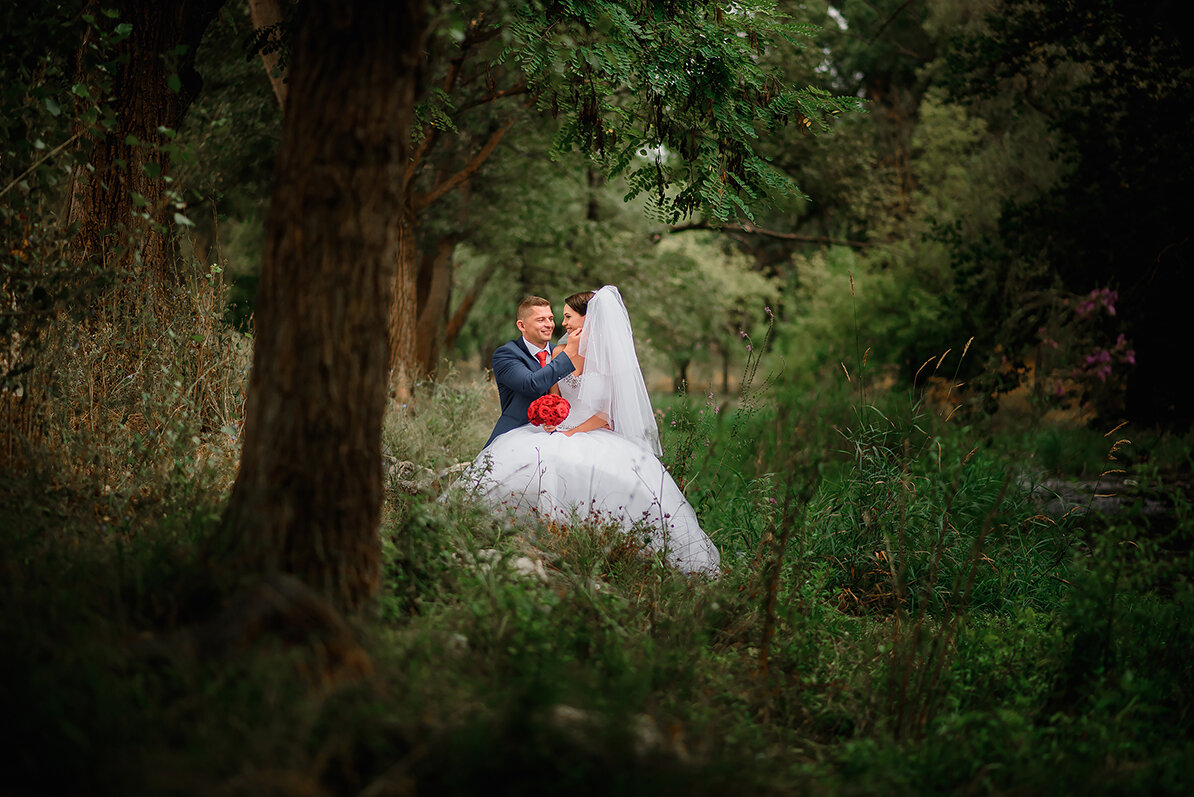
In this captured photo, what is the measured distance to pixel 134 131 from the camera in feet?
17.5

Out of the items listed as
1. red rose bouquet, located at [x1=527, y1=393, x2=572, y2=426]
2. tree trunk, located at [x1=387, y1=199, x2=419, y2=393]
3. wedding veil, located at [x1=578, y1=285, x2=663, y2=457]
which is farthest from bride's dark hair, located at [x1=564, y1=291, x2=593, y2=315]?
tree trunk, located at [x1=387, y1=199, x2=419, y2=393]

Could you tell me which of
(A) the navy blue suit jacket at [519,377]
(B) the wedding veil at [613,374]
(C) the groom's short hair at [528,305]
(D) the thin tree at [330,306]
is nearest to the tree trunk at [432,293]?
(C) the groom's short hair at [528,305]

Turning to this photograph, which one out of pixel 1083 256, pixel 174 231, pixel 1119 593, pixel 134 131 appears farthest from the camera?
pixel 1083 256

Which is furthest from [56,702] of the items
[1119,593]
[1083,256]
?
[1083,256]

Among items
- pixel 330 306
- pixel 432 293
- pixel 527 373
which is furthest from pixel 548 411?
pixel 432 293

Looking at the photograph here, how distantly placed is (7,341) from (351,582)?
8.53 ft

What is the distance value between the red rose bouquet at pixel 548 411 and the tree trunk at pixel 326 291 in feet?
9.12

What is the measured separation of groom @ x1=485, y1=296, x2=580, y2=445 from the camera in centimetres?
579

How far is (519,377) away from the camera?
585cm

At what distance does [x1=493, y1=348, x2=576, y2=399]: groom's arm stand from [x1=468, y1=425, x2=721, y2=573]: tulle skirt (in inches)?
18.0

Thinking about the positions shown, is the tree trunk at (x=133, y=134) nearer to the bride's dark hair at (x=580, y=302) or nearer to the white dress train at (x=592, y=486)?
the white dress train at (x=592, y=486)

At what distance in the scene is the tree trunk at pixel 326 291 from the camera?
2.71 m

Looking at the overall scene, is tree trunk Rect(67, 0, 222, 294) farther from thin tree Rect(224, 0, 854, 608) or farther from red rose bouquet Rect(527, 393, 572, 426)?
thin tree Rect(224, 0, 854, 608)

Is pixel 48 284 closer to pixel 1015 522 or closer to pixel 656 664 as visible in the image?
pixel 656 664
